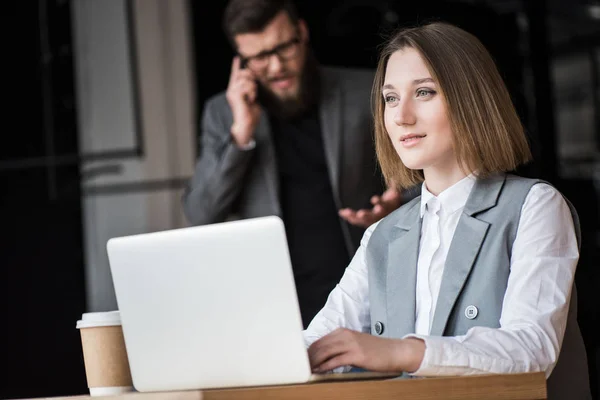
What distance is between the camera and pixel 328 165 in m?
3.16

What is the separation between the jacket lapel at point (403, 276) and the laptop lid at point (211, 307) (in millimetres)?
464

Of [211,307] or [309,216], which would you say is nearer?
[211,307]

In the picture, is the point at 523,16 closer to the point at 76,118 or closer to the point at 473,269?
the point at 76,118

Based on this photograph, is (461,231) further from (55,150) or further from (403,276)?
(55,150)

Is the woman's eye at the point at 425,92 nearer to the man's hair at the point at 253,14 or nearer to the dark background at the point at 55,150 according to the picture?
the man's hair at the point at 253,14

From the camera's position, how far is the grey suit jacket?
3.16m

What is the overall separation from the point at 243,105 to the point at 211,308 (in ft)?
6.01

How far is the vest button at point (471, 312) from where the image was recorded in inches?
66.2

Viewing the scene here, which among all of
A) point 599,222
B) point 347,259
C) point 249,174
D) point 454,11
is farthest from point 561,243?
point 599,222

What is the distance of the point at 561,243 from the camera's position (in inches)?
65.2

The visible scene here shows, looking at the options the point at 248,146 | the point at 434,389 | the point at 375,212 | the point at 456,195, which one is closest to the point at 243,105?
the point at 248,146

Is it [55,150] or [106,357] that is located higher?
[55,150]

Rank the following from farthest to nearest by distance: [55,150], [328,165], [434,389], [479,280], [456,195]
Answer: [55,150] < [328,165] < [456,195] < [479,280] < [434,389]

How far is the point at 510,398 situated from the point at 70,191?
3.59 metres
